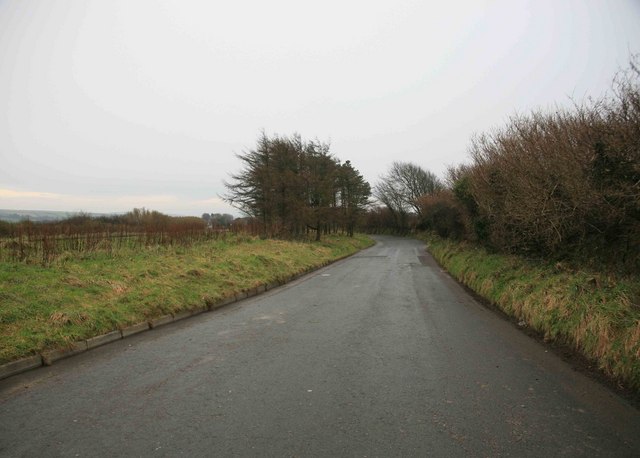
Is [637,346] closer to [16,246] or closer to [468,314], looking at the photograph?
[468,314]

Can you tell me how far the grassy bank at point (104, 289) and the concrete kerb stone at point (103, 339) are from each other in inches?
5.3

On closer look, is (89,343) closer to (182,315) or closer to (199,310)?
(182,315)

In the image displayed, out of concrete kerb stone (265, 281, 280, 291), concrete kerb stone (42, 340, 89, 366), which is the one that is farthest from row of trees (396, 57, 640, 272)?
concrete kerb stone (42, 340, 89, 366)

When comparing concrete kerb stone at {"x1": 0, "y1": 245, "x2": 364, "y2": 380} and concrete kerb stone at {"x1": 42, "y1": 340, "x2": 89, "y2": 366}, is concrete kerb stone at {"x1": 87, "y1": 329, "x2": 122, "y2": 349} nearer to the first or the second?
concrete kerb stone at {"x1": 0, "y1": 245, "x2": 364, "y2": 380}

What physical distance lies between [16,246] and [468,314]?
12.6 meters

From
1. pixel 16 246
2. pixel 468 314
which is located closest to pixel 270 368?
pixel 468 314

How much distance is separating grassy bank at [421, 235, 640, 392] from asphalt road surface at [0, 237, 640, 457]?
→ 1.71 ft

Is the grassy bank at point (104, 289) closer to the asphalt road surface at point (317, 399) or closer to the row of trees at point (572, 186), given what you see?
the asphalt road surface at point (317, 399)

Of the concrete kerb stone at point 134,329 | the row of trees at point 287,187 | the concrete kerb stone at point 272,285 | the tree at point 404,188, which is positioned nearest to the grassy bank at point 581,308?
the concrete kerb stone at point 272,285

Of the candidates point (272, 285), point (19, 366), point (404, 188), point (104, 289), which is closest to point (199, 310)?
point (104, 289)

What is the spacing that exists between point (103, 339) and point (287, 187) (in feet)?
81.3

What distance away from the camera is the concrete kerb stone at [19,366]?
5375mm

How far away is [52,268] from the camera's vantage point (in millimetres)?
10156

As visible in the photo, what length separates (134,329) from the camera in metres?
7.68
